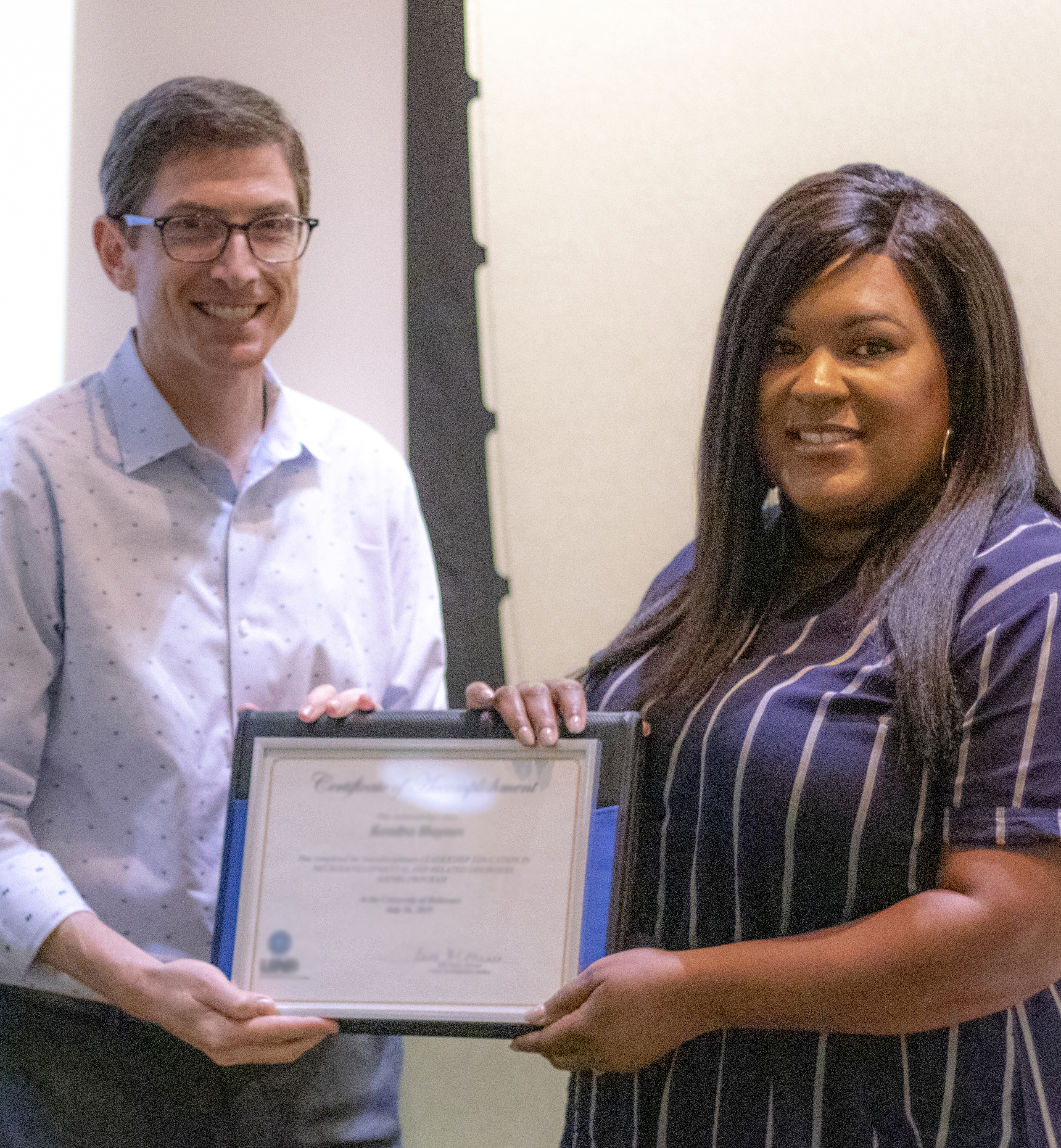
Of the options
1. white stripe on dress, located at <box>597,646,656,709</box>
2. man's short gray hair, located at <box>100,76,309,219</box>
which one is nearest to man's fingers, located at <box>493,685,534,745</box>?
white stripe on dress, located at <box>597,646,656,709</box>

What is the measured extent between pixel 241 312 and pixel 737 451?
0.59m

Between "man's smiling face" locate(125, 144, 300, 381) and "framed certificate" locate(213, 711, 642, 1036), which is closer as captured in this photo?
"framed certificate" locate(213, 711, 642, 1036)

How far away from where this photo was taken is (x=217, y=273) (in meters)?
1.37

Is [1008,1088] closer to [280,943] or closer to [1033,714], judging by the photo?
[1033,714]

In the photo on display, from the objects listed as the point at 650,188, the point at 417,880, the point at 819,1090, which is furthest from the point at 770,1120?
the point at 650,188

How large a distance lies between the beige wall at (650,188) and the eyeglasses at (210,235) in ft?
1.34

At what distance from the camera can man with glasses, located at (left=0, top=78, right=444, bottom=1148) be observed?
4.25ft

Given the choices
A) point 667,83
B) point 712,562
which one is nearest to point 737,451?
point 712,562

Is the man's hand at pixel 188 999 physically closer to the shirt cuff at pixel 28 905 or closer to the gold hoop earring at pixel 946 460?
the shirt cuff at pixel 28 905

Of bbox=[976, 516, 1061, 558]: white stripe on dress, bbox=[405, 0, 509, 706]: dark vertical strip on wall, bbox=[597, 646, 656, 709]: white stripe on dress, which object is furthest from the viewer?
bbox=[405, 0, 509, 706]: dark vertical strip on wall

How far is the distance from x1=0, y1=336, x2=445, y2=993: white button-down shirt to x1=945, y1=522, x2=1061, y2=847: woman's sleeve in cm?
71

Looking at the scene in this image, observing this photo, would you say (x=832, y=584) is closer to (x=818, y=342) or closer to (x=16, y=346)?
(x=818, y=342)

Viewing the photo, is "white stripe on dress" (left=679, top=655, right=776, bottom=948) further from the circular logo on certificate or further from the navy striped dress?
the circular logo on certificate

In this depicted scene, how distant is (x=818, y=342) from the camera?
116cm
